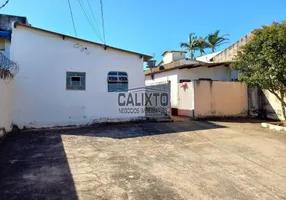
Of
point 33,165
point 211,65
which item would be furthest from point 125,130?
point 211,65

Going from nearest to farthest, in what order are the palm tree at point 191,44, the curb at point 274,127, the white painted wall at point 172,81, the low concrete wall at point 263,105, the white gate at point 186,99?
the curb at point 274,127 → the low concrete wall at point 263,105 → the white gate at point 186,99 → the white painted wall at point 172,81 → the palm tree at point 191,44

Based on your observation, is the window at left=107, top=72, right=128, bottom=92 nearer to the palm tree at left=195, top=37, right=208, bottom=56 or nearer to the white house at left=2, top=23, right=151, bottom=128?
the white house at left=2, top=23, right=151, bottom=128

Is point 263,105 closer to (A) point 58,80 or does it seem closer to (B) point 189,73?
(B) point 189,73

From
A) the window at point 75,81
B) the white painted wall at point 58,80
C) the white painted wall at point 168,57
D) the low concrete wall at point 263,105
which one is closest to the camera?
the white painted wall at point 58,80

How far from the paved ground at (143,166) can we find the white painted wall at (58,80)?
5.77 feet

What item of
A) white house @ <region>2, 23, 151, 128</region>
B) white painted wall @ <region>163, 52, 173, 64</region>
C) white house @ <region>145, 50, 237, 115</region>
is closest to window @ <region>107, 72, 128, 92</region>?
white house @ <region>2, 23, 151, 128</region>

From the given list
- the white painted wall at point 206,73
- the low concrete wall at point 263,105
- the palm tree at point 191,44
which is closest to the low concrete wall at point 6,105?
the white painted wall at point 206,73

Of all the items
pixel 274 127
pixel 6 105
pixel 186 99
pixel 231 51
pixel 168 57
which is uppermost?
pixel 168 57

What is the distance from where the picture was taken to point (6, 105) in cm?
787

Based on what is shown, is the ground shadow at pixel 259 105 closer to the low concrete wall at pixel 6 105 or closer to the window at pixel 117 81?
the window at pixel 117 81

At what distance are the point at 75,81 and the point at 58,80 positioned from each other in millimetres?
702

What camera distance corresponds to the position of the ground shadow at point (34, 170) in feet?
11.6

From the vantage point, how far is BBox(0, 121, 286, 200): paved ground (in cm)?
357

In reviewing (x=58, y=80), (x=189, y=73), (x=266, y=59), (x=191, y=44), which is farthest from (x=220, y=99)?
(x=191, y=44)
